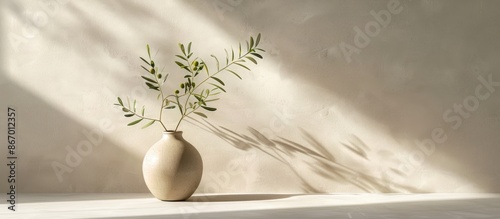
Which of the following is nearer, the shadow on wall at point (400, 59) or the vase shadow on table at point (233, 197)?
the vase shadow on table at point (233, 197)

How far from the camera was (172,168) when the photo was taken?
2385 millimetres

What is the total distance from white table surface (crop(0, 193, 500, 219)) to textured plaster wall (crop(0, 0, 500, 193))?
0.12 meters

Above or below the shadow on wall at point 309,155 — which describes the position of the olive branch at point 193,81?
above

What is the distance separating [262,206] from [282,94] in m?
0.61

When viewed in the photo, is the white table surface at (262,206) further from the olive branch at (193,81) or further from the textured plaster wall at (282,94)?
the olive branch at (193,81)

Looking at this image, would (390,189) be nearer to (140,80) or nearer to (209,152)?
(209,152)


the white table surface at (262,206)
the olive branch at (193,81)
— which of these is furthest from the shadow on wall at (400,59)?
the white table surface at (262,206)

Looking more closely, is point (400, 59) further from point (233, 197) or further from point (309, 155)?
point (233, 197)

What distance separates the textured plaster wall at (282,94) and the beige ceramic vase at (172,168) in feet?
0.99

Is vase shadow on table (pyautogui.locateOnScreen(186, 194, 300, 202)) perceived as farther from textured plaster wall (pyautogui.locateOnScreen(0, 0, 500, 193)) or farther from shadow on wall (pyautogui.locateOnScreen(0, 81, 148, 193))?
shadow on wall (pyautogui.locateOnScreen(0, 81, 148, 193))

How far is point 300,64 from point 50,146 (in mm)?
1273

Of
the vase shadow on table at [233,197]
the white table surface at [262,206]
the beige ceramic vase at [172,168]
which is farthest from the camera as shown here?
the vase shadow on table at [233,197]

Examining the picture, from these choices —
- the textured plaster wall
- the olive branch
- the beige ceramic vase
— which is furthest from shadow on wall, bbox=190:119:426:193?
the beige ceramic vase

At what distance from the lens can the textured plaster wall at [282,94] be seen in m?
2.71
